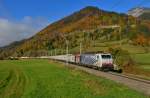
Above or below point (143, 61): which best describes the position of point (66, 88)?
below

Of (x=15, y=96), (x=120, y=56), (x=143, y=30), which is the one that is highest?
(x=143, y=30)

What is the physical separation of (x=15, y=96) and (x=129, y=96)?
8.81 meters

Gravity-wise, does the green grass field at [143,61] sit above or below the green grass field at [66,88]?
above

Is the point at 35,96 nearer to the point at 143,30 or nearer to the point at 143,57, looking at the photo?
the point at 143,57

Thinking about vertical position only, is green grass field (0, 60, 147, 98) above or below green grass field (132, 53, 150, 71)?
below

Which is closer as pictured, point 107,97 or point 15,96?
point 107,97

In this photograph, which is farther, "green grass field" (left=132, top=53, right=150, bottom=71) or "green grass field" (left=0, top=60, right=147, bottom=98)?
"green grass field" (left=132, top=53, right=150, bottom=71)

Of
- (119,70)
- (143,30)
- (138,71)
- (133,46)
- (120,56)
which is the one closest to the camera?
(138,71)

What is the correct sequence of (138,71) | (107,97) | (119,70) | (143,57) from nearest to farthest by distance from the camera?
(107,97), (138,71), (119,70), (143,57)

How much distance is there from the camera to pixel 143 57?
3949 inches

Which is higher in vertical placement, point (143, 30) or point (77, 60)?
point (143, 30)

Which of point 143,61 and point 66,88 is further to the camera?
point 143,61


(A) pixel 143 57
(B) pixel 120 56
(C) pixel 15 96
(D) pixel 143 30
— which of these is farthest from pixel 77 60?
(D) pixel 143 30

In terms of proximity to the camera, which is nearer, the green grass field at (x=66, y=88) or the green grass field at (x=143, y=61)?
the green grass field at (x=66, y=88)
